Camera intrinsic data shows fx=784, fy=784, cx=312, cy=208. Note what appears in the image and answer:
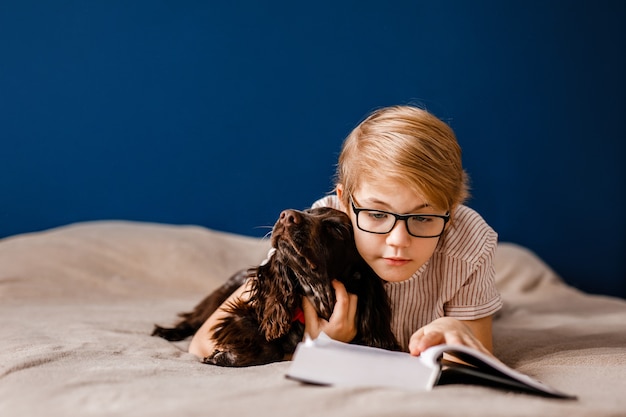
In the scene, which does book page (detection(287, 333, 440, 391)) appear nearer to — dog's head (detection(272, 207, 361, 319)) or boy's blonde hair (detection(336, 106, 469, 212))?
dog's head (detection(272, 207, 361, 319))

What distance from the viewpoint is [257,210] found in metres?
3.79

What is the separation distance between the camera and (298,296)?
1.74 meters

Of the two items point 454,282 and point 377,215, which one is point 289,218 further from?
point 454,282

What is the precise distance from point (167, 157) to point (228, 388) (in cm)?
241

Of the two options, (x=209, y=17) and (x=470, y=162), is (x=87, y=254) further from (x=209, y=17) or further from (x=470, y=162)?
(x=470, y=162)

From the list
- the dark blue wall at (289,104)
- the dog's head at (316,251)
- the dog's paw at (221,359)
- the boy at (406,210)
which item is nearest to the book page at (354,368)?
the boy at (406,210)

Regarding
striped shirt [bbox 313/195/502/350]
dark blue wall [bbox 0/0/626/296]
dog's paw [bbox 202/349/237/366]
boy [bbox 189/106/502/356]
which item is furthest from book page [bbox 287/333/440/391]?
dark blue wall [bbox 0/0/626/296]

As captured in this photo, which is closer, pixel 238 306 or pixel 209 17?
pixel 238 306

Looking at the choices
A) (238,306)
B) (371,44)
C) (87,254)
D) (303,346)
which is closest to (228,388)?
(303,346)

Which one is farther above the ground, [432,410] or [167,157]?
[167,157]

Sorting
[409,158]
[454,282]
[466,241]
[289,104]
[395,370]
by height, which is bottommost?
[395,370]

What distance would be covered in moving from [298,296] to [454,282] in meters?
0.44

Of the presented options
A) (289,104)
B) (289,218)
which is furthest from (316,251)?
(289,104)

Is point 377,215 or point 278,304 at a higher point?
point 377,215
